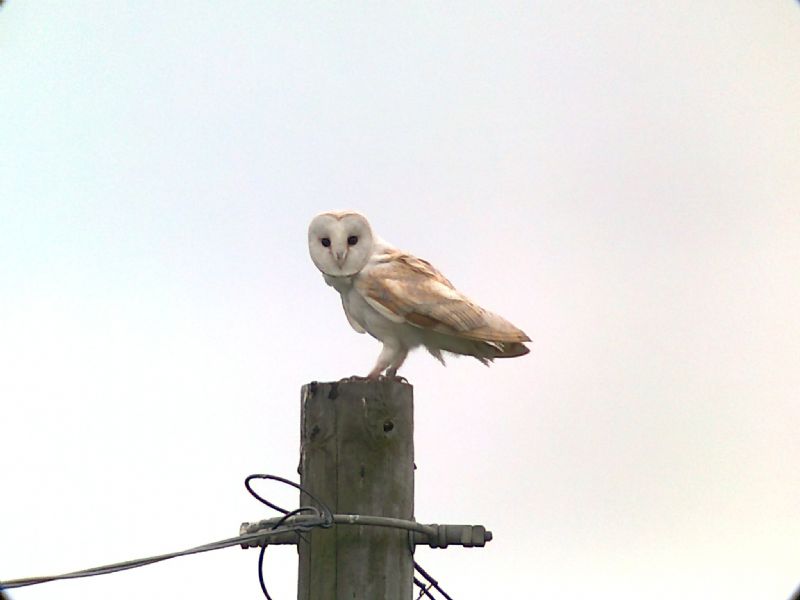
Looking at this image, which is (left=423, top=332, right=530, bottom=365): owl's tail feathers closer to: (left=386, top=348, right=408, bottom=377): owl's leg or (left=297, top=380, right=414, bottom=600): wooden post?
(left=386, top=348, right=408, bottom=377): owl's leg

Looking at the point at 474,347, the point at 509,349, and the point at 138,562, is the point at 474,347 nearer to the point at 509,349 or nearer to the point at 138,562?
the point at 509,349

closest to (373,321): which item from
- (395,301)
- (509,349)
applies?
(395,301)

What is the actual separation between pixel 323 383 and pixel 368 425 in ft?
0.79

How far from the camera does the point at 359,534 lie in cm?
418

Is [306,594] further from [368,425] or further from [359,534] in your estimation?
[368,425]

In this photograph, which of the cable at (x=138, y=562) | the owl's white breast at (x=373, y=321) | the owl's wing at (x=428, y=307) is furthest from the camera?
the owl's white breast at (x=373, y=321)

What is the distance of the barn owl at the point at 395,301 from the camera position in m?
5.43

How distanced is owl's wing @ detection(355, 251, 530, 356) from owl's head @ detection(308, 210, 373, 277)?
8 cm

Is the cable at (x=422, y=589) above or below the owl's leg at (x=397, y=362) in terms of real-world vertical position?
below

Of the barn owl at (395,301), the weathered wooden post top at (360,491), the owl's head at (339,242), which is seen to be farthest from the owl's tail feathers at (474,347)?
the weathered wooden post top at (360,491)

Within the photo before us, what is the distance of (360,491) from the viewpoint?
13.7 feet

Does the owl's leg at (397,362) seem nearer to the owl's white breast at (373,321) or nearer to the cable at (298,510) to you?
the owl's white breast at (373,321)

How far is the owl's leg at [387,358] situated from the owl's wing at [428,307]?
0.16 metres

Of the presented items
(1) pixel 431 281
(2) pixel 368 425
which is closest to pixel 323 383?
(2) pixel 368 425
